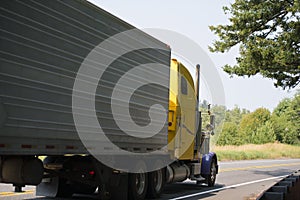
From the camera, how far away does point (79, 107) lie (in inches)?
327

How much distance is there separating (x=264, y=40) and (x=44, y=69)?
15165 millimetres

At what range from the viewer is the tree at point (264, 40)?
2034cm

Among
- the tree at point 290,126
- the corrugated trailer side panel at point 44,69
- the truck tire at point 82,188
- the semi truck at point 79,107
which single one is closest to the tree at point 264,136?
the tree at point 290,126

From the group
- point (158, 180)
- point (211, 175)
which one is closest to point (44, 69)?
point (158, 180)

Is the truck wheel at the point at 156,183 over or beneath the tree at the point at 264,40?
beneath

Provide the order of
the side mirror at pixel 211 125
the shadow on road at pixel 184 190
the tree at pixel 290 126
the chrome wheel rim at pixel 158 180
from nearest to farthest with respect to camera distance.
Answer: the chrome wheel rim at pixel 158 180 → the shadow on road at pixel 184 190 → the side mirror at pixel 211 125 → the tree at pixel 290 126

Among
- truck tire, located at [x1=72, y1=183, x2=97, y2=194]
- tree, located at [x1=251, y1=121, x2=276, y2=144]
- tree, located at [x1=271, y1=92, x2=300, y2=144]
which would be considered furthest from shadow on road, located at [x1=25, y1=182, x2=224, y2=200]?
tree, located at [x1=271, y1=92, x2=300, y2=144]

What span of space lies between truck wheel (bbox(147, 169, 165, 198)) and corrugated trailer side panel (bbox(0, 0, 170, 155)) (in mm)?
3162

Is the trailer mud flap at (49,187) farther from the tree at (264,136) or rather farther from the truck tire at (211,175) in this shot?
the tree at (264,136)

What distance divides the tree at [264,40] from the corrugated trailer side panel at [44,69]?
12.6m

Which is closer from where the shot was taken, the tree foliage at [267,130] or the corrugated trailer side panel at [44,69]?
the corrugated trailer side panel at [44,69]

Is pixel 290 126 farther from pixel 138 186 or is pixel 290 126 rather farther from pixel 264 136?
pixel 138 186

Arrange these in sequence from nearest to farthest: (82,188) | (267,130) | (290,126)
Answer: (82,188)
(267,130)
(290,126)

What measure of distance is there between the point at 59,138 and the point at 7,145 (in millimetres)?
1323
